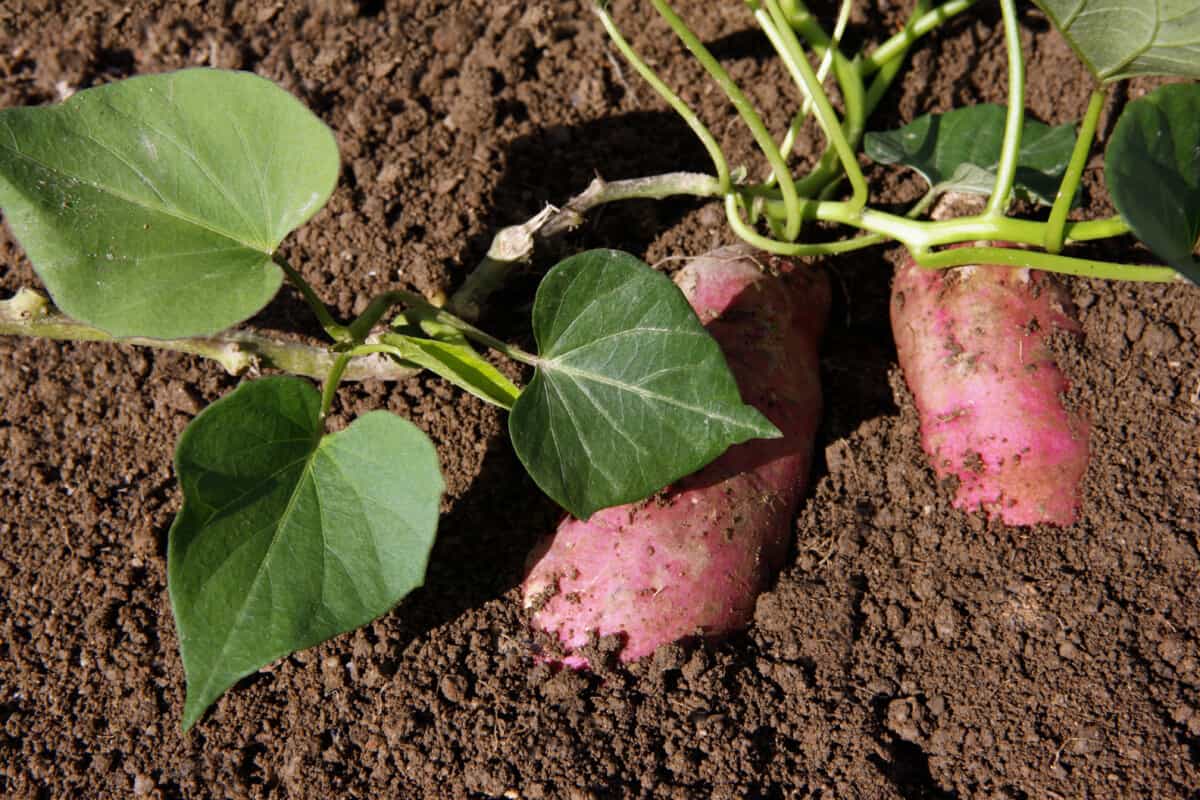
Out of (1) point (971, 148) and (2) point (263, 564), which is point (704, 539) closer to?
(2) point (263, 564)

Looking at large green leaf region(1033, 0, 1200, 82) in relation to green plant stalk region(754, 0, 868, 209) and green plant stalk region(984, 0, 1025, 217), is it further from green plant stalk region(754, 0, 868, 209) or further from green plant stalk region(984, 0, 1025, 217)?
green plant stalk region(754, 0, 868, 209)

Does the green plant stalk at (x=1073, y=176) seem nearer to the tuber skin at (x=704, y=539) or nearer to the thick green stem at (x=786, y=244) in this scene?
the thick green stem at (x=786, y=244)

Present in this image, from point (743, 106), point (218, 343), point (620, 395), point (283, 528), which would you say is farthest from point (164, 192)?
point (743, 106)

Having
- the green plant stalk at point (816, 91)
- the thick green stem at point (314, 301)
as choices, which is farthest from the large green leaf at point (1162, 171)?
the thick green stem at point (314, 301)

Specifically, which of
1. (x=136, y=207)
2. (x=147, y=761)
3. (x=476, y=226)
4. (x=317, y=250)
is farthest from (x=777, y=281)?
(x=147, y=761)

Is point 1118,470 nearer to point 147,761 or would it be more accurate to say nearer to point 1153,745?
point 1153,745

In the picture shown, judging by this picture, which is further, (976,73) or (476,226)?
(976,73)

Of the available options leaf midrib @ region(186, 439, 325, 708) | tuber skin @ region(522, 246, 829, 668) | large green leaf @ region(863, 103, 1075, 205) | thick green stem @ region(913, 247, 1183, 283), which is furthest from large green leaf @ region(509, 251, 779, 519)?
large green leaf @ region(863, 103, 1075, 205)
